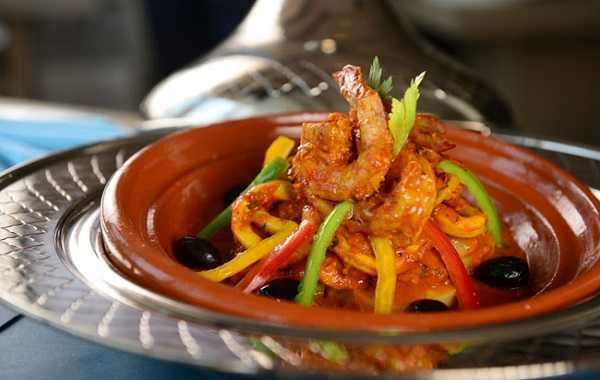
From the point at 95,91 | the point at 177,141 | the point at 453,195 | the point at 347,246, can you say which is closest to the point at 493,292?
the point at 453,195

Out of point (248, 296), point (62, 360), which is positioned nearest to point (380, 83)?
point (248, 296)

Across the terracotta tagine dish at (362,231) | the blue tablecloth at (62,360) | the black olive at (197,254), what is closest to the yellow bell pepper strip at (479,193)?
the terracotta tagine dish at (362,231)

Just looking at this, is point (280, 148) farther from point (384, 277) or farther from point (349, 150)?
point (384, 277)

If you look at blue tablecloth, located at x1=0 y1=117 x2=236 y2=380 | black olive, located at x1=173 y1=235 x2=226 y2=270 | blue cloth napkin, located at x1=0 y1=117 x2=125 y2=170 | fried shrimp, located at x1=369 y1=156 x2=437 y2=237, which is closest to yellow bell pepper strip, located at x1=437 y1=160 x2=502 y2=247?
fried shrimp, located at x1=369 y1=156 x2=437 y2=237

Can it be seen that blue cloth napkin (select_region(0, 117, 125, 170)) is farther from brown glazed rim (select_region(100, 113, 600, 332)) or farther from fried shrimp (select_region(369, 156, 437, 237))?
fried shrimp (select_region(369, 156, 437, 237))

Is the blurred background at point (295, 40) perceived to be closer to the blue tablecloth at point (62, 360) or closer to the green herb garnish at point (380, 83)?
the green herb garnish at point (380, 83)
